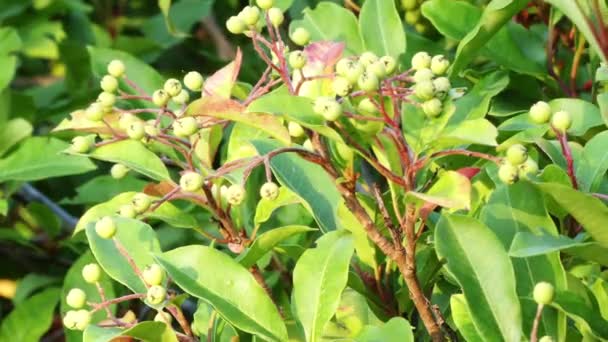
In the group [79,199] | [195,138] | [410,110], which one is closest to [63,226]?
[79,199]

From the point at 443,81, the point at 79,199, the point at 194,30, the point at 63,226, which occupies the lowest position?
the point at 194,30

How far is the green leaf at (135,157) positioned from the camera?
1.39m

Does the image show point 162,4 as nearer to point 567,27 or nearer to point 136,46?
point 567,27

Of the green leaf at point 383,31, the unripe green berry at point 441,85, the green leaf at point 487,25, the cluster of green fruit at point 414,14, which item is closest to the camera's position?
the unripe green berry at point 441,85

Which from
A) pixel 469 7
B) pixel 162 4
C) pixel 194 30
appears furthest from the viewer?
pixel 194 30

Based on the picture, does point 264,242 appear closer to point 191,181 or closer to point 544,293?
point 191,181

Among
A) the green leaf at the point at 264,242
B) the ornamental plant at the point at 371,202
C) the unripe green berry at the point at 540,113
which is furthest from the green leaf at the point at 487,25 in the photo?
the green leaf at the point at 264,242

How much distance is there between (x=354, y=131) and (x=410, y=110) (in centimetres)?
7

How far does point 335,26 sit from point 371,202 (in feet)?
1.19

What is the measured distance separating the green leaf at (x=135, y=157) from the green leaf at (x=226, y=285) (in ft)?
0.81

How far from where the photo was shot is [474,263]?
1.11 metres

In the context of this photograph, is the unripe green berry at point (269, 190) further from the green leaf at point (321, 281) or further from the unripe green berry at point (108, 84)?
the unripe green berry at point (108, 84)

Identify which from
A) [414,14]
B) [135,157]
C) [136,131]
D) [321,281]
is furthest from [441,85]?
[414,14]

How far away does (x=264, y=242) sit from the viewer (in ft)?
4.02
